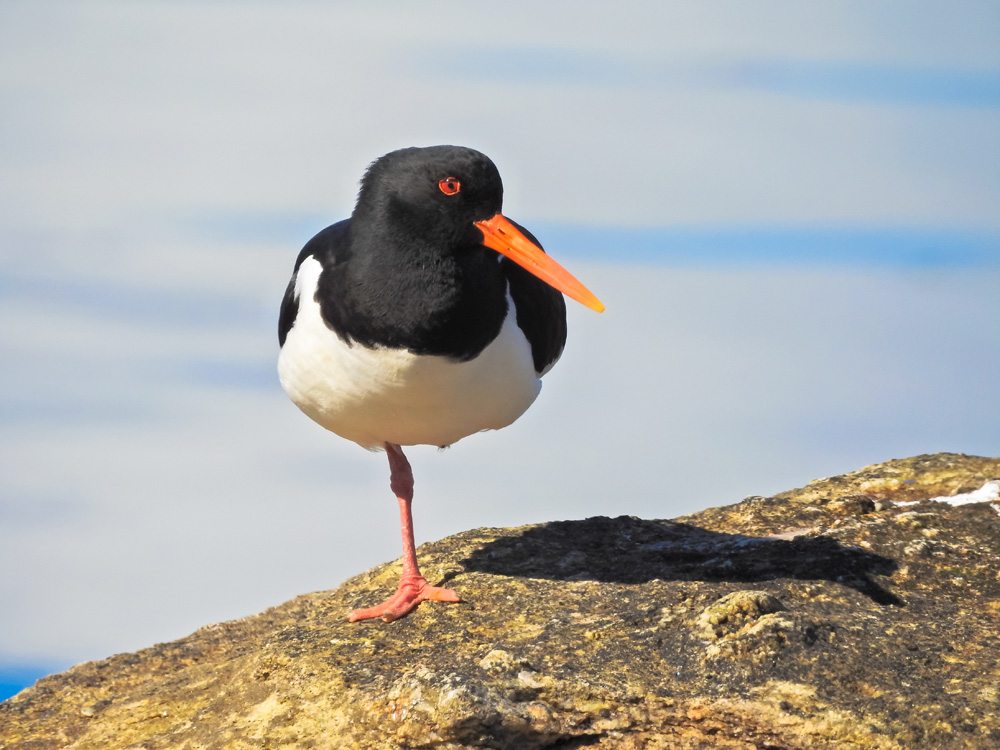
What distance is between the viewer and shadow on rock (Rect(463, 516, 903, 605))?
6176 millimetres

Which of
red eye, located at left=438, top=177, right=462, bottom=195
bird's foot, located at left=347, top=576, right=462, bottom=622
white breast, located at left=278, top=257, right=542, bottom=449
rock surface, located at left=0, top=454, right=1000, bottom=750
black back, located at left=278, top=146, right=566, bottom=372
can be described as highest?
red eye, located at left=438, top=177, right=462, bottom=195

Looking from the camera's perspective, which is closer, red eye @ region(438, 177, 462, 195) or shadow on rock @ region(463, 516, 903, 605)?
red eye @ region(438, 177, 462, 195)

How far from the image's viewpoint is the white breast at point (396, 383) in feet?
18.8

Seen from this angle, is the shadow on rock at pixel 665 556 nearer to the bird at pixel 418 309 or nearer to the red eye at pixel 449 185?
the bird at pixel 418 309

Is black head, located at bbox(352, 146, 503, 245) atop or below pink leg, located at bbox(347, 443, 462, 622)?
atop

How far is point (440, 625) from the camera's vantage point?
19.0 feet

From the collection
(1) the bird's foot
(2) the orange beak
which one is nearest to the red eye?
(2) the orange beak

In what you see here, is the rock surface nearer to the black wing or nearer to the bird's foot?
the bird's foot

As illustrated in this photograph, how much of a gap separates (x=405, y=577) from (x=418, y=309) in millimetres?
1780

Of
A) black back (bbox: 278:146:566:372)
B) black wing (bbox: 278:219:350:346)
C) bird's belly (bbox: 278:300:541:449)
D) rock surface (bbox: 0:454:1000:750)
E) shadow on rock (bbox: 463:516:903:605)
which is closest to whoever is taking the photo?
rock surface (bbox: 0:454:1000:750)

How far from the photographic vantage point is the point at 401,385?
5730 millimetres

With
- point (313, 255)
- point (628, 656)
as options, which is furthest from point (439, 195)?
point (628, 656)

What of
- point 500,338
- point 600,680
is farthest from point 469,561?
point 600,680

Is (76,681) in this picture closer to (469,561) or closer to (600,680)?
(469,561)
